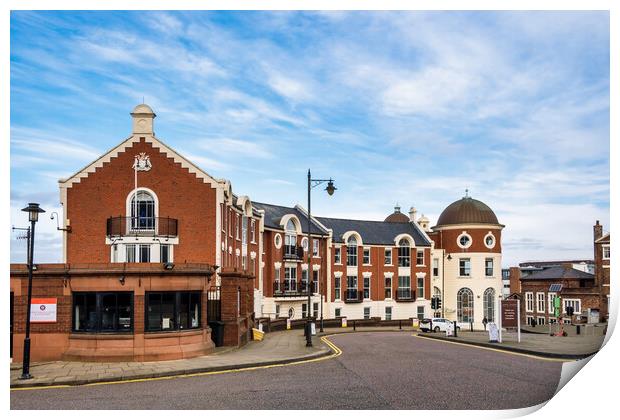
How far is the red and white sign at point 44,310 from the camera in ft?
80.6

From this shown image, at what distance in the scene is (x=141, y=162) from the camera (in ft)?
115

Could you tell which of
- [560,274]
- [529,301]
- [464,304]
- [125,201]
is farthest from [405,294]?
[125,201]

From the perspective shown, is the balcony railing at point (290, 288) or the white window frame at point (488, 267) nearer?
the balcony railing at point (290, 288)

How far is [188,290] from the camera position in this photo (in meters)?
25.4

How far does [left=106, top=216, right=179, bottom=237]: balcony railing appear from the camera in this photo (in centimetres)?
3456

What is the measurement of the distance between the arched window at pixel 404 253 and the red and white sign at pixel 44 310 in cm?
4812

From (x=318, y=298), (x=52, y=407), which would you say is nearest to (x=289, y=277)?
(x=318, y=298)

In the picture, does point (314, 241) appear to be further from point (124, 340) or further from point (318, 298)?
point (124, 340)

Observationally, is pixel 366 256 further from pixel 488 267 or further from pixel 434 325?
pixel 434 325

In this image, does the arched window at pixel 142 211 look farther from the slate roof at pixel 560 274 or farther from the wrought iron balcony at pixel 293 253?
the slate roof at pixel 560 274

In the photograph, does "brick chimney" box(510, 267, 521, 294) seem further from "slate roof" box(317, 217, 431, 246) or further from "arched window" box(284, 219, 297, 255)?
"arched window" box(284, 219, 297, 255)

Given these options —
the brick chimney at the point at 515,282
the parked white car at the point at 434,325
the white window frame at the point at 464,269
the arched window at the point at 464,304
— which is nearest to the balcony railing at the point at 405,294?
the arched window at the point at 464,304

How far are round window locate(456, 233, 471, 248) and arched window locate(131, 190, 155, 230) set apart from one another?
4328cm
